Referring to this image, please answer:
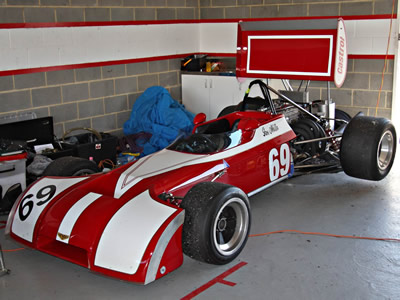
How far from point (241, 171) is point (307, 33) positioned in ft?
6.43

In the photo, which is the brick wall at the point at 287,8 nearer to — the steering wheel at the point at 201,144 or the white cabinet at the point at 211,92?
the white cabinet at the point at 211,92

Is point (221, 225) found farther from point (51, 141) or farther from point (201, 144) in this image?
point (51, 141)

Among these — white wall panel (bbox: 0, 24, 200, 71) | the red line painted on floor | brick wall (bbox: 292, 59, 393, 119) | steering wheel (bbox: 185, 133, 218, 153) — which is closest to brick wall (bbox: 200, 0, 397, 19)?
white wall panel (bbox: 0, 24, 200, 71)

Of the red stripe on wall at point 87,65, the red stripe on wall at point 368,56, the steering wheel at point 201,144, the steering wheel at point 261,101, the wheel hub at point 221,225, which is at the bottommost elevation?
the wheel hub at point 221,225

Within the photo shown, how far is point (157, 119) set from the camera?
8.68 metres

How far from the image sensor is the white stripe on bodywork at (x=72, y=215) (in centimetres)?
431

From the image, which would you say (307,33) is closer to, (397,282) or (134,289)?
(397,282)

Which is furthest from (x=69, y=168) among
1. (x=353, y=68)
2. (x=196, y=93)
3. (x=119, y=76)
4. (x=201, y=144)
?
(x=353, y=68)

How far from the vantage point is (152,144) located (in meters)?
8.48

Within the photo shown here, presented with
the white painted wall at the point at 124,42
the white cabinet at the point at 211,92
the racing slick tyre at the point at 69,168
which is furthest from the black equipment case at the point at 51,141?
the white cabinet at the point at 211,92

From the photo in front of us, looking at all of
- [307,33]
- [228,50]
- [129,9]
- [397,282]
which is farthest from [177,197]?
[228,50]

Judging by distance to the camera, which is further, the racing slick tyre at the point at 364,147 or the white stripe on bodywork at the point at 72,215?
the racing slick tyre at the point at 364,147

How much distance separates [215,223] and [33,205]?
162 centimetres

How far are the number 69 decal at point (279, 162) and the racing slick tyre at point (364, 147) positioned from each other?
0.72 m
